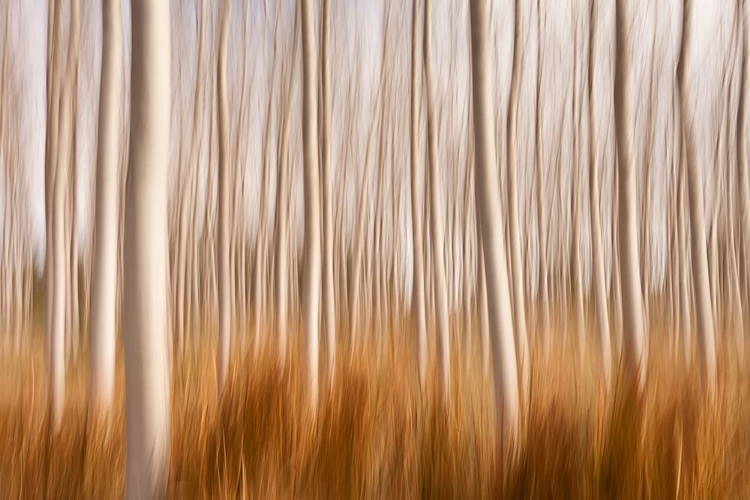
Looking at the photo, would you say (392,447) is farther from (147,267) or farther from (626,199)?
(626,199)

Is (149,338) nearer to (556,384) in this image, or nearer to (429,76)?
(556,384)

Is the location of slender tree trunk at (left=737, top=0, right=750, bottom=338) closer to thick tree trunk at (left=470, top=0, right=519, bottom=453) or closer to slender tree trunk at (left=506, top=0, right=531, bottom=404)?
slender tree trunk at (left=506, top=0, right=531, bottom=404)

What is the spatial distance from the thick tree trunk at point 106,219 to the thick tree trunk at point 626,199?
179 centimetres

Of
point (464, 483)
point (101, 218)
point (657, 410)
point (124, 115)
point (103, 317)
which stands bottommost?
point (464, 483)

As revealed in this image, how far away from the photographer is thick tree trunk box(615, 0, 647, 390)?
7.67ft

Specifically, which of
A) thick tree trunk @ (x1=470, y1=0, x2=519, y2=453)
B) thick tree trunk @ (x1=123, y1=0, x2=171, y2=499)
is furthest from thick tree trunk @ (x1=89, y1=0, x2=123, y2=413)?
thick tree trunk @ (x1=470, y1=0, x2=519, y2=453)

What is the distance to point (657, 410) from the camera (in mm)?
1621

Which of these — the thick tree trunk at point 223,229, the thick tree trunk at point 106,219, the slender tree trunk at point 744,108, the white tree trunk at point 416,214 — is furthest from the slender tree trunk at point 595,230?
the thick tree trunk at point 106,219

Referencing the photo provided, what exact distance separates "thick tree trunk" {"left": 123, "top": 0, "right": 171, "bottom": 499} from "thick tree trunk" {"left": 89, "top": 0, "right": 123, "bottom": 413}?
2.67ft

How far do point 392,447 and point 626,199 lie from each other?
4.61 feet

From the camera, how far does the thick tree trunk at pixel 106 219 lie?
208cm

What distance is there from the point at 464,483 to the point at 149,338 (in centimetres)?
96

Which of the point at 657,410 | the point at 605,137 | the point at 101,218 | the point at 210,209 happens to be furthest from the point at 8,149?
the point at 605,137

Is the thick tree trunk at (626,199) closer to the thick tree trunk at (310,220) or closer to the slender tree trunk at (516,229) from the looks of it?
the slender tree trunk at (516,229)
